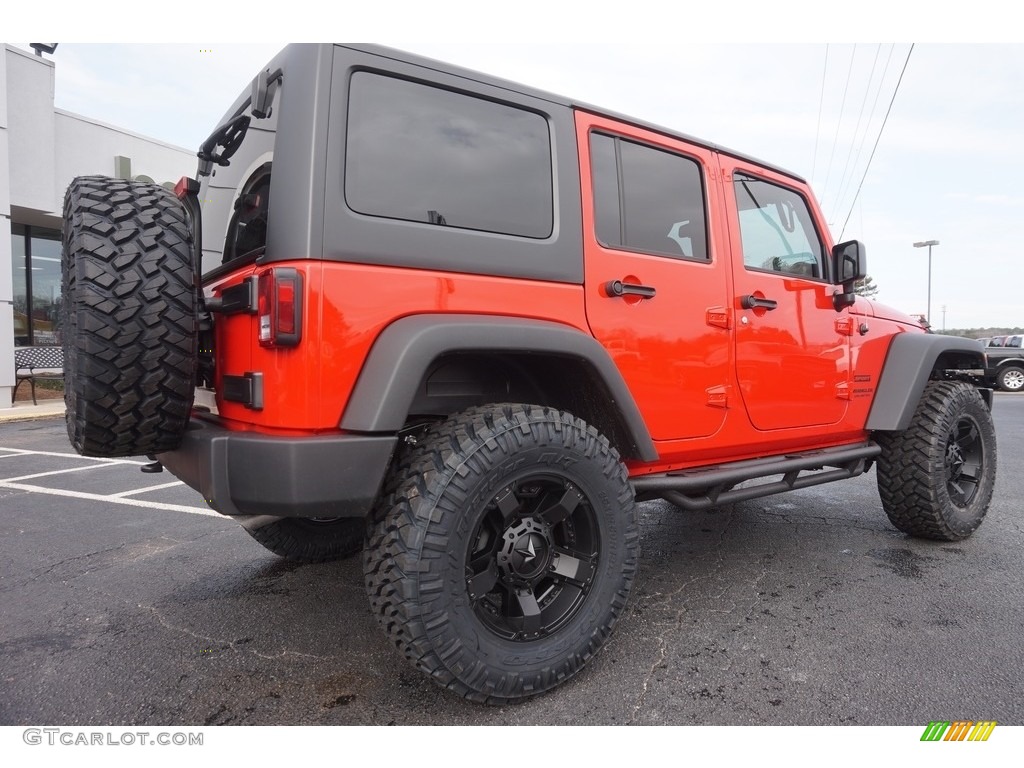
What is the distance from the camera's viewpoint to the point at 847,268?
11.0ft

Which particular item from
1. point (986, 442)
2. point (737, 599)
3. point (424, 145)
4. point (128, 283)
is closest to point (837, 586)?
point (737, 599)

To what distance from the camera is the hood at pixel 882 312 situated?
11.5 ft

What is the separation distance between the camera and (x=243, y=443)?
181 cm

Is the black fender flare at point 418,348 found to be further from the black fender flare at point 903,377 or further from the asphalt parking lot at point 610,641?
the black fender flare at point 903,377

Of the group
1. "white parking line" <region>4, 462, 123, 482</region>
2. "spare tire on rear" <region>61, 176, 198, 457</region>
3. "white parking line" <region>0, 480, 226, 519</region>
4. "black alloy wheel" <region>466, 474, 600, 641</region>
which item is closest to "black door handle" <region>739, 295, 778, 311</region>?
"black alloy wheel" <region>466, 474, 600, 641</region>

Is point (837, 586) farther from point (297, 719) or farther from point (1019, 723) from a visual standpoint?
point (297, 719)

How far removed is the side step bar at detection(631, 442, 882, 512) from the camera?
102 inches

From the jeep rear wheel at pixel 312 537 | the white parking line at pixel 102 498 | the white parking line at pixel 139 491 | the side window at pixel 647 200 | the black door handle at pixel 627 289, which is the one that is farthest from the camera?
the white parking line at pixel 139 491

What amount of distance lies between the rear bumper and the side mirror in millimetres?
2645

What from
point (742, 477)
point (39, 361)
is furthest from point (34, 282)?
point (742, 477)

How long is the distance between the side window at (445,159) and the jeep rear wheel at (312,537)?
162 cm

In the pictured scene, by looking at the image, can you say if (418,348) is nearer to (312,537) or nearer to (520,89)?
(520,89)

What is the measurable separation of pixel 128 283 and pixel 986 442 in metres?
4.61
